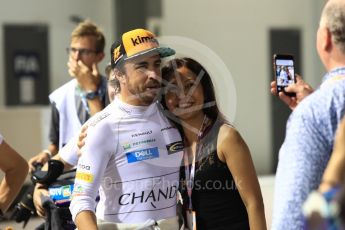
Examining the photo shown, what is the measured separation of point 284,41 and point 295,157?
1168 cm

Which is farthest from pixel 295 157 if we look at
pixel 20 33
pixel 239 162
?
pixel 20 33

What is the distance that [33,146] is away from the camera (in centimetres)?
1037

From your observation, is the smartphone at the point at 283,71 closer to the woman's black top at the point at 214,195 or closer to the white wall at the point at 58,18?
the woman's black top at the point at 214,195

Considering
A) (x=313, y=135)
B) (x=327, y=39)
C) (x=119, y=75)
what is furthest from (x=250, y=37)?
(x=313, y=135)

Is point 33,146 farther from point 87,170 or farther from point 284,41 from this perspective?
point 87,170

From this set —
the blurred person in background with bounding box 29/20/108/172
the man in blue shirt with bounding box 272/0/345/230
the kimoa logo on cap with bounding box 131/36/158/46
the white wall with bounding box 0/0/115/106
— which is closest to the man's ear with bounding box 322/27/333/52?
the man in blue shirt with bounding box 272/0/345/230

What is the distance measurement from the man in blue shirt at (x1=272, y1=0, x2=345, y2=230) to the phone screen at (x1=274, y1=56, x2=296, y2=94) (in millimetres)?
591

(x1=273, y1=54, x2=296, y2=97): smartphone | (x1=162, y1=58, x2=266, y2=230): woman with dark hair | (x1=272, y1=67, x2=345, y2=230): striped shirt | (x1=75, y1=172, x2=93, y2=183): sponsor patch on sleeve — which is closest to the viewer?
(x1=272, y1=67, x2=345, y2=230): striped shirt

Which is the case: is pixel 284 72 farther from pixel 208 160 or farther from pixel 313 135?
pixel 313 135

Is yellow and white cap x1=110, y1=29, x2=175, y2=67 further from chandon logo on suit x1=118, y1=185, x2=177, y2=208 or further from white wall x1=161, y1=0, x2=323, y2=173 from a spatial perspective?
white wall x1=161, y1=0, x2=323, y2=173

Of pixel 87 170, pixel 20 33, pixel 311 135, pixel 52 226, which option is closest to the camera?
pixel 311 135

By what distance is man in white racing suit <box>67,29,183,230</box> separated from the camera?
11.3ft

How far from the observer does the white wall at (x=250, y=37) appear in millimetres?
12852

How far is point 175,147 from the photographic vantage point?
369 cm
